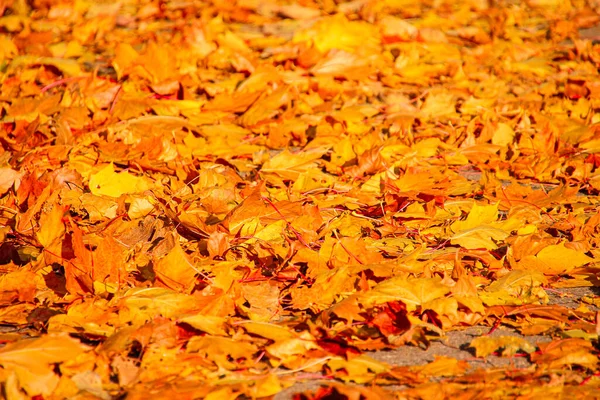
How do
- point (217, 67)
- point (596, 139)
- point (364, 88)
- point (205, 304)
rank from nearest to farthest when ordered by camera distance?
point (205, 304)
point (596, 139)
point (364, 88)
point (217, 67)

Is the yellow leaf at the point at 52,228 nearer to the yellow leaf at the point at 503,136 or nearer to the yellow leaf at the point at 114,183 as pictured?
the yellow leaf at the point at 114,183

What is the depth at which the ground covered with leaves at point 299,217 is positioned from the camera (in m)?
1.66

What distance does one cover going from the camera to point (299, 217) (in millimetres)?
2238

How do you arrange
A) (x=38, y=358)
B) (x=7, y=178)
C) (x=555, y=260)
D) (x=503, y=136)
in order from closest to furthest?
(x=38, y=358) < (x=555, y=260) < (x=7, y=178) < (x=503, y=136)

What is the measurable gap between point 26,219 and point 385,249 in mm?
1033

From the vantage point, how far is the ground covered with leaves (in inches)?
65.2

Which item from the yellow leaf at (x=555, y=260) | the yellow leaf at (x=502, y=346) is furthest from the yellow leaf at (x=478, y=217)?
the yellow leaf at (x=502, y=346)

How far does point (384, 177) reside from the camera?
8.44 ft

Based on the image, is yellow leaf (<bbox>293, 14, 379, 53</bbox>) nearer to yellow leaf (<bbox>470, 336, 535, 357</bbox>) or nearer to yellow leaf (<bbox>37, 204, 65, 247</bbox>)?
yellow leaf (<bbox>37, 204, 65, 247</bbox>)

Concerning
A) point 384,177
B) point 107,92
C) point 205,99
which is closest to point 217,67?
point 205,99

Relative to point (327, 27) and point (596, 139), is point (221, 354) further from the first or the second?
point (327, 27)

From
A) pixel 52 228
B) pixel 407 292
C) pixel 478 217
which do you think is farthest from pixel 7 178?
pixel 478 217

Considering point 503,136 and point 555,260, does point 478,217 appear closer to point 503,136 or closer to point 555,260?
point 555,260

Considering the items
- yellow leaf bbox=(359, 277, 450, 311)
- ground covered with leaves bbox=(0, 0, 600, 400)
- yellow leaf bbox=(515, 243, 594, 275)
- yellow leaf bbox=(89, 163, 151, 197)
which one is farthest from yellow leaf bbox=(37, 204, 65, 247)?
yellow leaf bbox=(515, 243, 594, 275)
